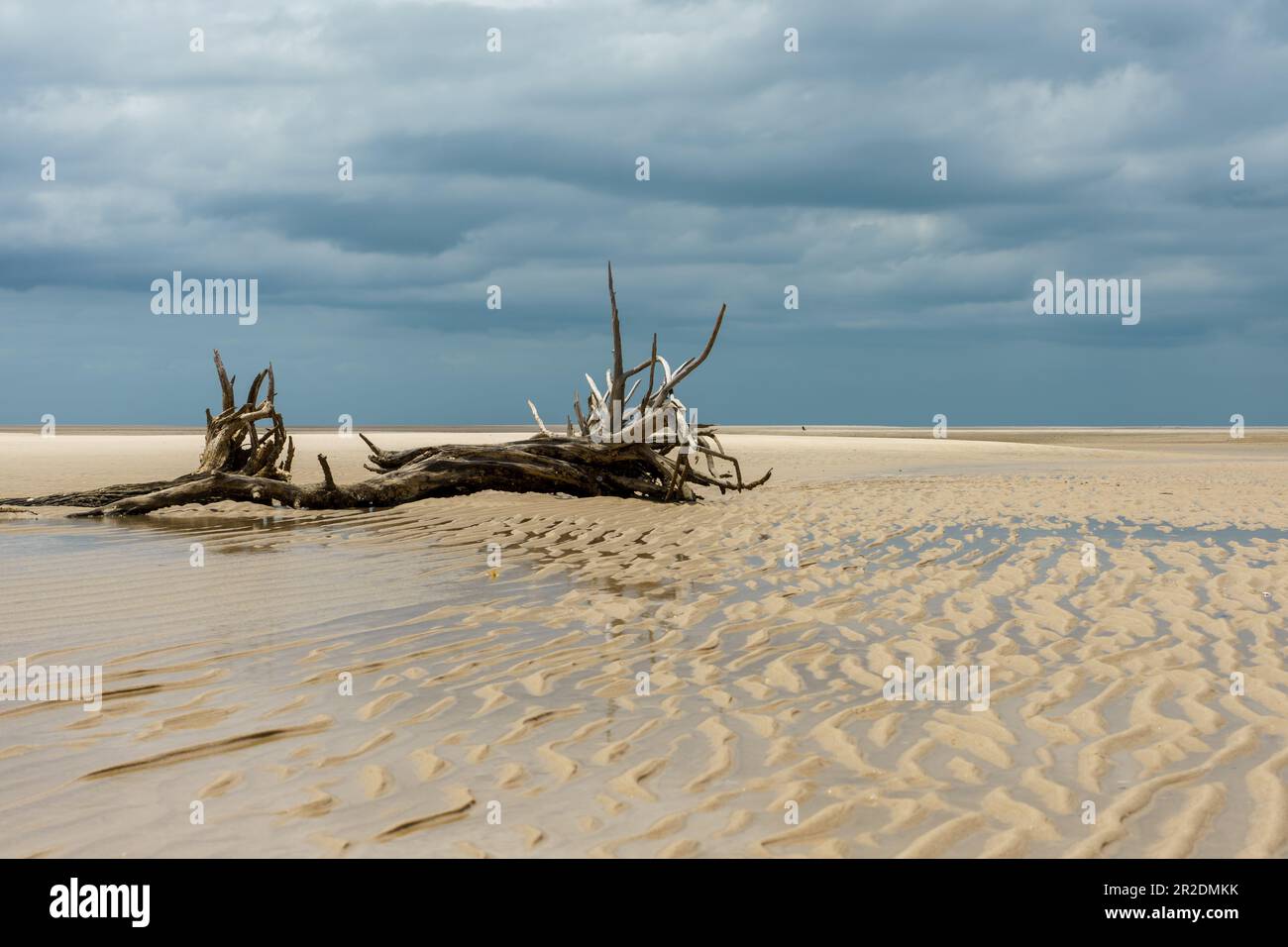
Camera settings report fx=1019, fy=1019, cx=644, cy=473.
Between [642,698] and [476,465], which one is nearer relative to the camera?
[642,698]

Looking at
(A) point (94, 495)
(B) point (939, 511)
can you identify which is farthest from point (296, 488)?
(B) point (939, 511)

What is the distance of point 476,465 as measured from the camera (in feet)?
46.6

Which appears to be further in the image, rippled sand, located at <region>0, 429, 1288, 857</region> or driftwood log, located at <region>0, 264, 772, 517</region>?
driftwood log, located at <region>0, 264, 772, 517</region>

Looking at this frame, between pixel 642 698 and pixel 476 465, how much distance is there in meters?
9.80

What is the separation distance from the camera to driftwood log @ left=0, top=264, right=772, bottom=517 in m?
13.3

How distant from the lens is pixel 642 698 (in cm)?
476

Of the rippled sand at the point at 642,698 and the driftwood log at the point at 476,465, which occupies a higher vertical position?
the driftwood log at the point at 476,465

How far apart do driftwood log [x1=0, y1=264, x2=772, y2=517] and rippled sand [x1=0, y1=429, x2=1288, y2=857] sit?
2.71 m

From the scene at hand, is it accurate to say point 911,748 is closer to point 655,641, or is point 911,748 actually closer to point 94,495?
point 655,641

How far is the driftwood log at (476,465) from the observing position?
13.3 metres

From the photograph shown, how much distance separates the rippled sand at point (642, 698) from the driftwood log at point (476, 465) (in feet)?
8.90

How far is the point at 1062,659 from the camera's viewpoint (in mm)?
5488

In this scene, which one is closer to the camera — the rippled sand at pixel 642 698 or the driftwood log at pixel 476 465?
the rippled sand at pixel 642 698

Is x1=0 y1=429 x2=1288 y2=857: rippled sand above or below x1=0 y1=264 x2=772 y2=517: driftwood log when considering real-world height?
below
